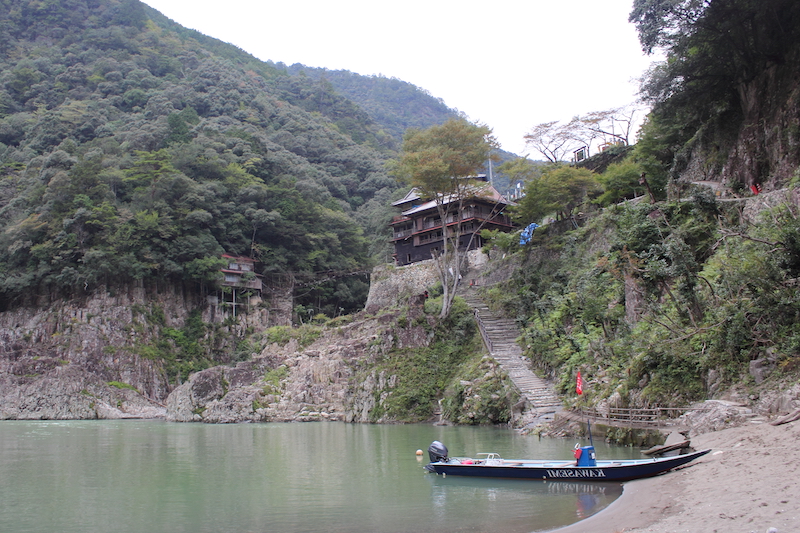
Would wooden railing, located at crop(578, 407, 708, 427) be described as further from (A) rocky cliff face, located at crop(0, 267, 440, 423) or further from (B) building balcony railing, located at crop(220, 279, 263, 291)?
(B) building balcony railing, located at crop(220, 279, 263, 291)

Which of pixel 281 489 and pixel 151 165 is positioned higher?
pixel 151 165

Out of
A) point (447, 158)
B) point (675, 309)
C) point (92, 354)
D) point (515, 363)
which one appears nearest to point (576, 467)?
point (675, 309)

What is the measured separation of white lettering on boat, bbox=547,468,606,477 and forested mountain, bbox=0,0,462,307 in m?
44.6

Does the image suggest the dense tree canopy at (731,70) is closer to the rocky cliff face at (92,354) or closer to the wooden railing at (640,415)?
the wooden railing at (640,415)

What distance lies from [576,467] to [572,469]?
0.32ft

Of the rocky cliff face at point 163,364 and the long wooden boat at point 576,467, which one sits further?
the rocky cliff face at point 163,364

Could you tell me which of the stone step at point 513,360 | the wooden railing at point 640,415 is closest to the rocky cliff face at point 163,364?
the stone step at point 513,360

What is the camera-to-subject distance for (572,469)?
1270 centimetres

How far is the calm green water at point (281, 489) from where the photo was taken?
1059 cm

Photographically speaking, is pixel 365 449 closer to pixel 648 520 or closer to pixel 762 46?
pixel 648 520

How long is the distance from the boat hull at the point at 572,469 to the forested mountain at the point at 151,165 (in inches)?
1689

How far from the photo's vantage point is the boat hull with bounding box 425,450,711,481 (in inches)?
472

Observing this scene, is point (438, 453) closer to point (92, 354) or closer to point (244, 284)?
point (92, 354)

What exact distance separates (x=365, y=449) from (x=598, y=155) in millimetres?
35878
